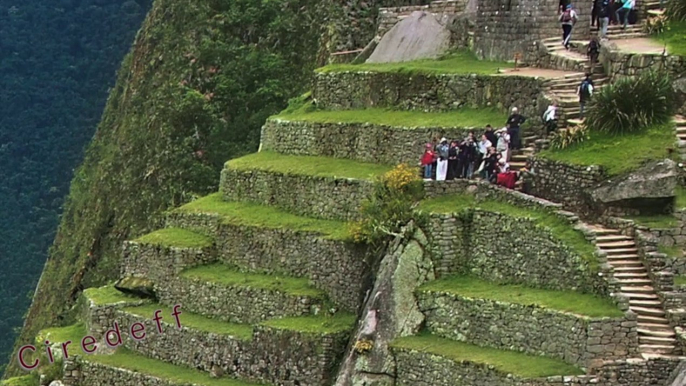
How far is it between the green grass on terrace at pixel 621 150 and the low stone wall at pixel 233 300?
833cm

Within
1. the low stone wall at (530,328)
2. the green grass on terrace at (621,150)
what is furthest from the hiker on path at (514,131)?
the low stone wall at (530,328)

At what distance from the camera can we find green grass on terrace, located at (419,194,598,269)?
42.1 m

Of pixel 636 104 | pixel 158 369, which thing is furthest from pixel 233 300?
pixel 636 104

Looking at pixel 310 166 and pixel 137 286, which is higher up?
pixel 310 166

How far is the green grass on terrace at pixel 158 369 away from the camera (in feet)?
169

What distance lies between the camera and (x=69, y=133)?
11844 cm

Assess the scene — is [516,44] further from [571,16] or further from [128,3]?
[128,3]

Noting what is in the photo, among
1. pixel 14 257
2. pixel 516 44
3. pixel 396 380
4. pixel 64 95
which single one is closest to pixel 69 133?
pixel 64 95

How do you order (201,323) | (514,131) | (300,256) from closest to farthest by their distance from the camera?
(514,131), (300,256), (201,323)

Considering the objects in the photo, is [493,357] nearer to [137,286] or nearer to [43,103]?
[137,286]

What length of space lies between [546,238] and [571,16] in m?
9.82

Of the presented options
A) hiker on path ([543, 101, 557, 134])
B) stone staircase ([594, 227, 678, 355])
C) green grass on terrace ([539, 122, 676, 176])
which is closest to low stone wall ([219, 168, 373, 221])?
hiker on path ([543, 101, 557, 134])

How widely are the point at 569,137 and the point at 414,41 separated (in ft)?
44.9

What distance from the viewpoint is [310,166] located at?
53.7 m
